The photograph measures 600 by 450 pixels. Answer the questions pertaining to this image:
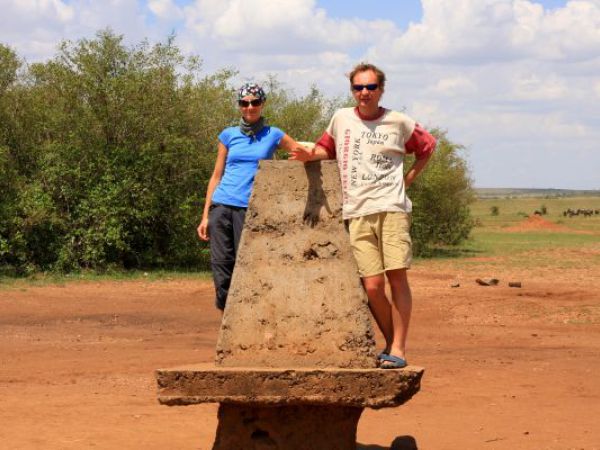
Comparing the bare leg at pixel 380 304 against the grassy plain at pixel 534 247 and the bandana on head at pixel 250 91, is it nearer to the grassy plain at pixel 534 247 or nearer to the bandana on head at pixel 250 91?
the bandana on head at pixel 250 91

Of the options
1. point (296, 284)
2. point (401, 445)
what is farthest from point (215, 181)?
point (401, 445)

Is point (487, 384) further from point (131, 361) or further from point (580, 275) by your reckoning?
point (580, 275)

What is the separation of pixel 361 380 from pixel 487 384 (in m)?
4.39

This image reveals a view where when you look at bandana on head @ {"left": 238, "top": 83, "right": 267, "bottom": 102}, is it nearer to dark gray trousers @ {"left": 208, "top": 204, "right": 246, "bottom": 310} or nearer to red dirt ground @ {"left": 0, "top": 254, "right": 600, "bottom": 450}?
dark gray trousers @ {"left": 208, "top": 204, "right": 246, "bottom": 310}

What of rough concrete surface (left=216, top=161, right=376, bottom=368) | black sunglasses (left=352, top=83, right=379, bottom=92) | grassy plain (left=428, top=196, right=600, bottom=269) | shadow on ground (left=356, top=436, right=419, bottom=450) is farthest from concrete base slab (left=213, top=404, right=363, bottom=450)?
grassy plain (left=428, top=196, right=600, bottom=269)

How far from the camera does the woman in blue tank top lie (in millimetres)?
6844

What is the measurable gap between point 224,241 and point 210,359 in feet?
13.5

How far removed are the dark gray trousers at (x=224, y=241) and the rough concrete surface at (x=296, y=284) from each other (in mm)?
621

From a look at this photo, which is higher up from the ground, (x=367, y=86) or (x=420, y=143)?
(x=367, y=86)

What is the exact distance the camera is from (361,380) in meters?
5.52

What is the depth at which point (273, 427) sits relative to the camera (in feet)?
19.3

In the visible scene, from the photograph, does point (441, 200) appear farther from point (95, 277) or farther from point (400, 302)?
point (400, 302)

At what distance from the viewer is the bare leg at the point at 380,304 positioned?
6.13 metres

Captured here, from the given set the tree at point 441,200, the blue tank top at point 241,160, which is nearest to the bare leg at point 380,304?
the blue tank top at point 241,160
